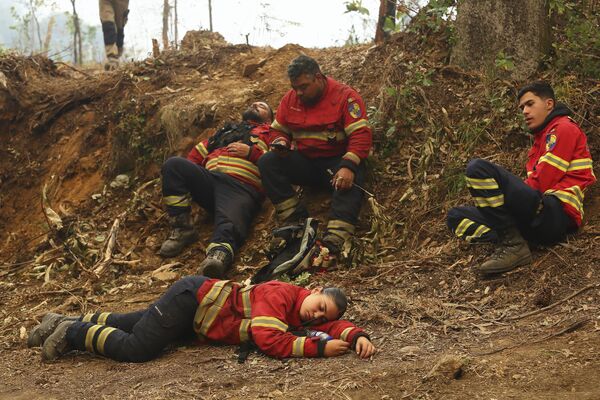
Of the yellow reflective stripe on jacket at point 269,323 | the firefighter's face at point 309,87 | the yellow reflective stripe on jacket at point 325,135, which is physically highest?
the firefighter's face at point 309,87

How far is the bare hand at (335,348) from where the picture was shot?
3795 millimetres

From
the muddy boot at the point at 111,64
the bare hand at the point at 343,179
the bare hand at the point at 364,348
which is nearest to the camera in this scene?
the bare hand at the point at 364,348

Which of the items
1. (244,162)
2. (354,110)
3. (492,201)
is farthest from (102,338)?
(354,110)

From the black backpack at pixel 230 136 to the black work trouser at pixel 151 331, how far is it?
2749mm

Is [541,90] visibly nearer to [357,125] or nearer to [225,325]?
[357,125]

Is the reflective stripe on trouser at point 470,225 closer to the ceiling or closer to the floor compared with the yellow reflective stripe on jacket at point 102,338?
closer to the ceiling

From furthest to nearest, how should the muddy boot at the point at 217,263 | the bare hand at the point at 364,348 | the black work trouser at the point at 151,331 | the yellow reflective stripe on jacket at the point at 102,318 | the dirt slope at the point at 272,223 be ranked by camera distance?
the muddy boot at the point at 217,263 < the yellow reflective stripe on jacket at the point at 102,318 < the black work trouser at the point at 151,331 < the bare hand at the point at 364,348 < the dirt slope at the point at 272,223

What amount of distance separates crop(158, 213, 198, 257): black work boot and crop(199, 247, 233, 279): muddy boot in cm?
72

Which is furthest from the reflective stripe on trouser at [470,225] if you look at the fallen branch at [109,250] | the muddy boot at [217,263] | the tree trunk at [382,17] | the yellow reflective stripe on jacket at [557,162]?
the tree trunk at [382,17]

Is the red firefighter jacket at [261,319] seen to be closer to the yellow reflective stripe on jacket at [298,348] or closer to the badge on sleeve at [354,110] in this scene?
the yellow reflective stripe on jacket at [298,348]

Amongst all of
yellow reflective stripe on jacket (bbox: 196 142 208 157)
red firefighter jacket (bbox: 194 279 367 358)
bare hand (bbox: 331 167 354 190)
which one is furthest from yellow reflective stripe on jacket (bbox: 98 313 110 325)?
yellow reflective stripe on jacket (bbox: 196 142 208 157)

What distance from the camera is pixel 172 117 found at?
798cm

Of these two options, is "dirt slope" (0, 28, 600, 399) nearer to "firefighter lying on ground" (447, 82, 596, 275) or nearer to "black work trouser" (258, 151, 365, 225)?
"firefighter lying on ground" (447, 82, 596, 275)

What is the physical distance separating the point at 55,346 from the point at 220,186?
8.36 feet
